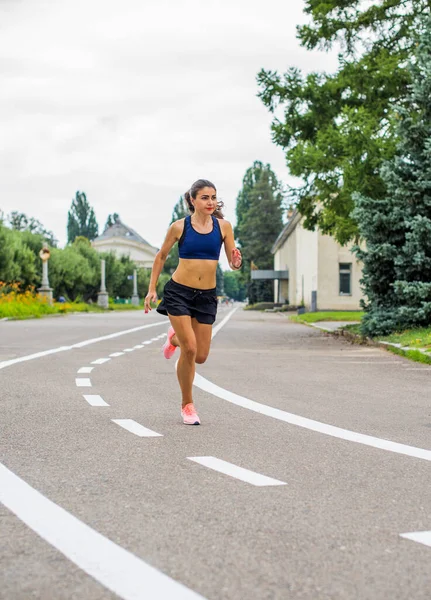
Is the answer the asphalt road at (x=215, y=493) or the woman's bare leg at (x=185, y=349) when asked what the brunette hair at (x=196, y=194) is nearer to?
the woman's bare leg at (x=185, y=349)

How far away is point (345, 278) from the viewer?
58969 millimetres

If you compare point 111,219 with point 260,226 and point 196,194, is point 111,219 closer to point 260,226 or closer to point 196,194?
point 260,226

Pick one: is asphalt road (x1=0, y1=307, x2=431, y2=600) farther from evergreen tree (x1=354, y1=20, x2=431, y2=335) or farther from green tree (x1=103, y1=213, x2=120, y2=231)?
green tree (x1=103, y1=213, x2=120, y2=231)

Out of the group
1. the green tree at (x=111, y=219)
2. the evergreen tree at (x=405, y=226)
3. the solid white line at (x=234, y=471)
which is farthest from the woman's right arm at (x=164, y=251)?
the green tree at (x=111, y=219)

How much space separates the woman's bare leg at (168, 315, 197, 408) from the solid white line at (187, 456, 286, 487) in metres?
1.63

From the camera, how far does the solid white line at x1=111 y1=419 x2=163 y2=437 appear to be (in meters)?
6.76

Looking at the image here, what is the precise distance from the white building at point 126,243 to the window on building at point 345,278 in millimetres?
97956

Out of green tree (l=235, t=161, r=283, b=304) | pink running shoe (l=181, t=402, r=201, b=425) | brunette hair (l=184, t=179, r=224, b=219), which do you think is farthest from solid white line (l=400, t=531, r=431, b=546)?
green tree (l=235, t=161, r=283, b=304)

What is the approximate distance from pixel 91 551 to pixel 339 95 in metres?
22.2

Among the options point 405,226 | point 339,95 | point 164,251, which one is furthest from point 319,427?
point 339,95

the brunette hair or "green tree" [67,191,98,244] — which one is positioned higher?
"green tree" [67,191,98,244]

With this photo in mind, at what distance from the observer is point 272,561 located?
11.6 feet

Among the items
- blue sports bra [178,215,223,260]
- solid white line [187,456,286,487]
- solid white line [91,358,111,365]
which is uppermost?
blue sports bra [178,215,223,260]

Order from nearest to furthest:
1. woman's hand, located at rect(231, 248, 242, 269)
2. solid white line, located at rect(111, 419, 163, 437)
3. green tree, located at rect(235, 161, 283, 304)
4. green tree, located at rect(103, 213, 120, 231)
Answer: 1. solid white line, located at rect(111, 419, 163, 437)
2. woman's hand, located at rect(231, 248, 242, 269)
3. green tree, located at rect(235, 161, 283, 304)
4. green tree, located at rect(103, 213, 120, 231)
